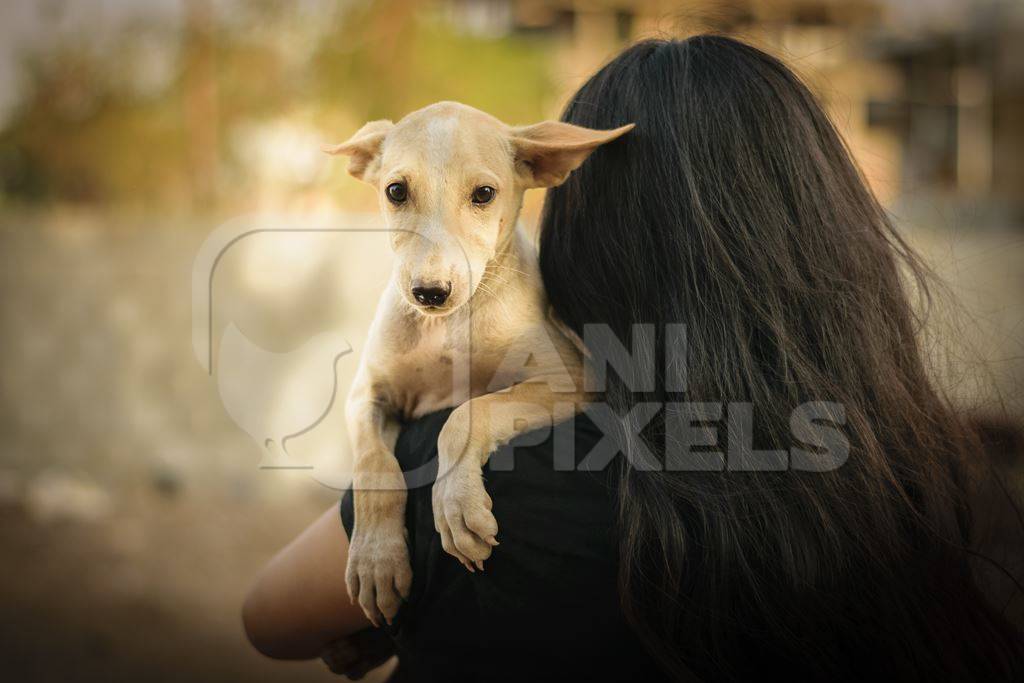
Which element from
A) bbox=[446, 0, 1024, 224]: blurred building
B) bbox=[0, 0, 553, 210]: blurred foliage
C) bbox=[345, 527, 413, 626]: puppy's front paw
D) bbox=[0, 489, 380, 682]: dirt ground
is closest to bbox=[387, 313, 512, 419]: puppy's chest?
bbox=[345, 527, 413, 626]: puppy's front paw

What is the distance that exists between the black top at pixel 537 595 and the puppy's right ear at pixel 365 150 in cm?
73

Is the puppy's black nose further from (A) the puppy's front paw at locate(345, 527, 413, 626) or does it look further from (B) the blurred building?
(B) the blurred building

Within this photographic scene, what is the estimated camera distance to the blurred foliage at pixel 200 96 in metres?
5.72

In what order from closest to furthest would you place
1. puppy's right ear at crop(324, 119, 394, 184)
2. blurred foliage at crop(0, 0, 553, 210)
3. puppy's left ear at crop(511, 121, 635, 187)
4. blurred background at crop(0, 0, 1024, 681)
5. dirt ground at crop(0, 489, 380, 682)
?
puppy's left ear at crop(511, 121, 635, 187) → puppy's right ear at crop(324, 119, 394, 184) → dirt ground at crop(0, 489, 380, 682) → blurred background at crop(0, 0, 1024, 681) → blurred foliage at crop(0, 0, 553, 210)

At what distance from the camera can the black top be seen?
45.8 inches

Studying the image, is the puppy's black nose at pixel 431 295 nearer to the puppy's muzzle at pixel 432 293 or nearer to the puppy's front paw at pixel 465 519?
the puppy's muzzle at pixel 432 293

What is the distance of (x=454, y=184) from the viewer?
1.54 meters

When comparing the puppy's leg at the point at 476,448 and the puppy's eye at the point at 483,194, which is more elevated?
the puppy's eye at the point at 483,194

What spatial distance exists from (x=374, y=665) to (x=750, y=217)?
102cm

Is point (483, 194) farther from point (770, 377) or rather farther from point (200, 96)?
point (200, 96)

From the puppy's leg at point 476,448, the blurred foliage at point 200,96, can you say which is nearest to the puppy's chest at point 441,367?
the puppy's leg at point 476,448

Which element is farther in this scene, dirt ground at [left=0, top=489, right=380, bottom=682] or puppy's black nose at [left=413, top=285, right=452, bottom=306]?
dirt ground at [left=0, top=489, right=380, bottom=682]

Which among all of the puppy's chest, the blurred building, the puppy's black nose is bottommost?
the puppy's chest

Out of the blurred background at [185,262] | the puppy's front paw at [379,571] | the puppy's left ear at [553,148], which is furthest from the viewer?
the blurred background at [185,262]
